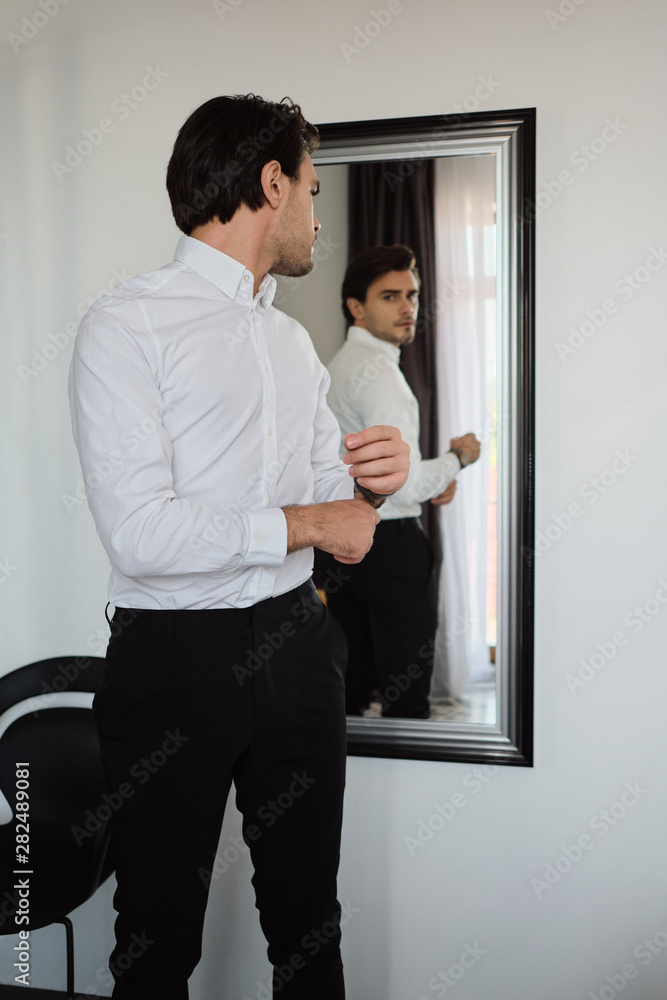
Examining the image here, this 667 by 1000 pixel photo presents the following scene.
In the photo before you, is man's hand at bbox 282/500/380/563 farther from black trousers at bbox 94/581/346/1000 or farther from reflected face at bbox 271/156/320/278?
reflected face at bbox 271/156/320/278

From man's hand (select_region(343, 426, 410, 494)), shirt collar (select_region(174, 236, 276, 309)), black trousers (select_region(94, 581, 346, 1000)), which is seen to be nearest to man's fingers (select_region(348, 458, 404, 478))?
man's hand (select_region(343, 426, 410, 494))

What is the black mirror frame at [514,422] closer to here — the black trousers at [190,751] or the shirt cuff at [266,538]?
the black trousers at [190,751]

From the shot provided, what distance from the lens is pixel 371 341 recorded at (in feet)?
6.30

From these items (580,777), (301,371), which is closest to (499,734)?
(580,777)

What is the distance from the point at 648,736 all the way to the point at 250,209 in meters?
1.43

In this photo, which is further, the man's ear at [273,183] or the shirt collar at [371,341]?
the shirt collar at [371,341]

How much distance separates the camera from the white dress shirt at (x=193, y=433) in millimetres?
1185

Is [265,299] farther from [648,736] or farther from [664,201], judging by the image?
[648,736]

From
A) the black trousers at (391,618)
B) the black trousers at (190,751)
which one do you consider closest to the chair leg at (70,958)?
the black trousers at (190,751)

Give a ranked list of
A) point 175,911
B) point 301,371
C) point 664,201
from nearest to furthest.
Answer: point 175,911, point 301,371, point 664,201

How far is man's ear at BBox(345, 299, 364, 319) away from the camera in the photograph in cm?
192

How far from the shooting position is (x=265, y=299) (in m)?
1.46

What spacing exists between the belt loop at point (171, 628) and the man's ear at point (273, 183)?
0.72 m

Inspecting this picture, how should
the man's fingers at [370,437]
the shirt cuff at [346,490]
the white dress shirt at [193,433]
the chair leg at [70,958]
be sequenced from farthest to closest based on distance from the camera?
1. the chair leg at [70,958]
2. the shirt cuff at [346,490]
3. the man's fingers at [370,437]
4. the white dress shirt at [193,433]
